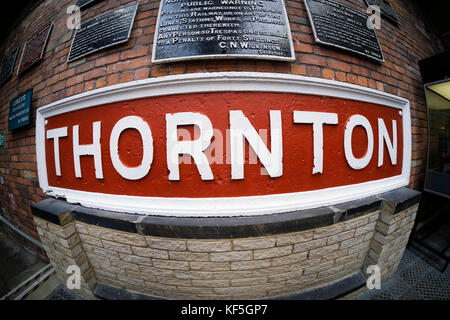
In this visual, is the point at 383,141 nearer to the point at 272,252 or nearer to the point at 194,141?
the point at 272,252

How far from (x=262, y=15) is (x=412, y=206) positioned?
2349 mm

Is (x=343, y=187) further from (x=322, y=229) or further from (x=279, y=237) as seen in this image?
(x=279, y=237)

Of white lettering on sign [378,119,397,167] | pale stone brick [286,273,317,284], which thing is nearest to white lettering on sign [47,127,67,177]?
pale stone brick [286,273,317,284]

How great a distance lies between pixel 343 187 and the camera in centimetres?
133

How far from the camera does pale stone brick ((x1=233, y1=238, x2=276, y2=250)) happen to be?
116cm

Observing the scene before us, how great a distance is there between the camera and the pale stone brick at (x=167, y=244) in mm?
1176

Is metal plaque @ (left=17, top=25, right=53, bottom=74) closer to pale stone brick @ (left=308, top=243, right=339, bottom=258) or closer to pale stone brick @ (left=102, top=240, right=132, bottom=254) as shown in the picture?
pale stone brick @ (left=102, top=240, right=132, bottom=254)

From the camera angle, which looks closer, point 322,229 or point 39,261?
point 322,229

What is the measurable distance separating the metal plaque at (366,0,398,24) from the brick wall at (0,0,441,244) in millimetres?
131

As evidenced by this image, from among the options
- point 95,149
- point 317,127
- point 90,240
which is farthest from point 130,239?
point 317,127

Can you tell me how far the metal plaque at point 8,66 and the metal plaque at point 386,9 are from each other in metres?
5.22

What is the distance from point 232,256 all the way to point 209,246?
0.21m

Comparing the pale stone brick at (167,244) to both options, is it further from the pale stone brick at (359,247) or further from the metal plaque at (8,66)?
the metal plaque at (8,66)
